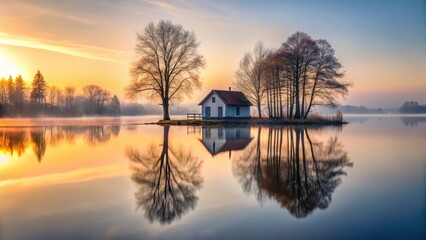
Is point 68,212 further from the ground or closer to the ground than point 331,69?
closer to the ground

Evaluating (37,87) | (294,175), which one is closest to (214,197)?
(294,175)

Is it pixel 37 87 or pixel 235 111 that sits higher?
pixel 37 87

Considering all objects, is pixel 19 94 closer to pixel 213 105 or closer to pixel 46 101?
pixel 46 101

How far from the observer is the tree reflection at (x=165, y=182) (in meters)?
8.92

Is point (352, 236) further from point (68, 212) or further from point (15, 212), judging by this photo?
point (15, 212)

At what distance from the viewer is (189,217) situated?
27.1 ft

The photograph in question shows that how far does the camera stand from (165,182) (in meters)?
12.0

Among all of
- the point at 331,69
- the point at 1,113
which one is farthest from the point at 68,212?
the point at 1,113

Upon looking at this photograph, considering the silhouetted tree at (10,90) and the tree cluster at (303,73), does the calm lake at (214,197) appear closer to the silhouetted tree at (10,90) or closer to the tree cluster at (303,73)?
the tree cluster at (303,73)

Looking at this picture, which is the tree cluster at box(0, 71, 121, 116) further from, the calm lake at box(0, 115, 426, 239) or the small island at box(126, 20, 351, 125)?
the calm lake at box(0, 115, 426, 239)

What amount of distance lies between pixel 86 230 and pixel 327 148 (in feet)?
55.9

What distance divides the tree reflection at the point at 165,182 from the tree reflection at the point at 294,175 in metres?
1.87

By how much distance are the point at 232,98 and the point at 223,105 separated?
10.0 ft

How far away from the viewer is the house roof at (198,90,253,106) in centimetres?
5604
